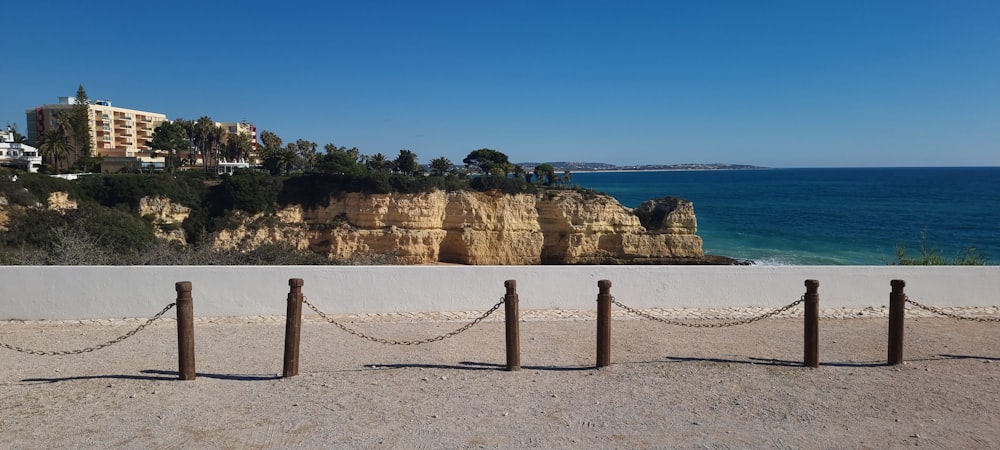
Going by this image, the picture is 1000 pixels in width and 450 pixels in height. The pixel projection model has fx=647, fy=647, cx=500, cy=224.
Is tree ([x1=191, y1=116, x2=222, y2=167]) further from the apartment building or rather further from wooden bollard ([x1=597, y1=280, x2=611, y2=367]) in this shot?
wooden bollard ([x1=597, y1=280, x2=611, y2=367])

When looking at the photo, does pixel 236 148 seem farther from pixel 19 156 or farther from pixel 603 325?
pixel 603 325

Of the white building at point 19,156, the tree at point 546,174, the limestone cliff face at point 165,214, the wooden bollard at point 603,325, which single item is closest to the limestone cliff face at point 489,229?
the limestone cliff face at point 165,214

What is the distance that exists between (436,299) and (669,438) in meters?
5.18

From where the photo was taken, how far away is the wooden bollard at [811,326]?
6461 mm

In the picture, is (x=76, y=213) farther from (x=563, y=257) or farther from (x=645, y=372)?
(x=563, y=257)

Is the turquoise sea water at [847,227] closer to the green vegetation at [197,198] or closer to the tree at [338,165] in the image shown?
the green vegetation at [197,198]

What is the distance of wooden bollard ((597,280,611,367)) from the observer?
6.41 m

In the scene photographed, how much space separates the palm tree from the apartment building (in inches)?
996

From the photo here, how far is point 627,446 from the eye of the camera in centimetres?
461

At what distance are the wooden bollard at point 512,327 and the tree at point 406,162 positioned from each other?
38.1 m

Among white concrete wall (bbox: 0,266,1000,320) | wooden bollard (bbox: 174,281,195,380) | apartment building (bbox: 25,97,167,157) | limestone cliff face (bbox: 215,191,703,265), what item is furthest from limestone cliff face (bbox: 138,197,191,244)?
apartment building (bbox: 25,97,167,157)

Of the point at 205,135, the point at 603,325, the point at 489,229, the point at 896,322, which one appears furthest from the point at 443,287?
the point at 205,135

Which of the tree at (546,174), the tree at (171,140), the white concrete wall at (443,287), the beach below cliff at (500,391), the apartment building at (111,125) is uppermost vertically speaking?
the apartment building at (111,125)

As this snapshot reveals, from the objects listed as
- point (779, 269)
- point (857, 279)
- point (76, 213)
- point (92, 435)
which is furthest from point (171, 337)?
point (76, 213)
